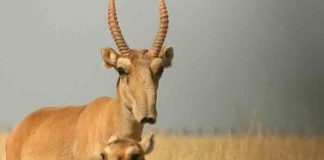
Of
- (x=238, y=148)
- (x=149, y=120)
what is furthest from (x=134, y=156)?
(x=238, y=148)

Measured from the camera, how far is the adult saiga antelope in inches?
407

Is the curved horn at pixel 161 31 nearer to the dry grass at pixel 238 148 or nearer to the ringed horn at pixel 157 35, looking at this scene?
the ringed horn at pixel 157 35

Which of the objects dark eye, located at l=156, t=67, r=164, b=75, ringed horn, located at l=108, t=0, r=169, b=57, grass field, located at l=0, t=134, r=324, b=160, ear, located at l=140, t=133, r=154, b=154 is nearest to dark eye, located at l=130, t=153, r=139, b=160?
ear, located at l=140, t=133, r=154, b=154

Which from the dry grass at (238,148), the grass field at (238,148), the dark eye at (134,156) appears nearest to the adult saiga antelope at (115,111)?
the dark eye at (134,156)

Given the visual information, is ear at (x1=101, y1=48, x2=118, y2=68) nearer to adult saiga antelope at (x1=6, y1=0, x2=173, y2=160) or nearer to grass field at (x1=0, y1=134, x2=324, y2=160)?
adult saiga antelope at (x1=6, y1=0, x2=173, y2=160)

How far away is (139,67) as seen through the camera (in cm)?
1045

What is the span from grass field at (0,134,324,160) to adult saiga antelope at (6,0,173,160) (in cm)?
393

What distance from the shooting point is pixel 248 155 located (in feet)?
54.7

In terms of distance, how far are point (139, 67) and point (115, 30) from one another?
771mm

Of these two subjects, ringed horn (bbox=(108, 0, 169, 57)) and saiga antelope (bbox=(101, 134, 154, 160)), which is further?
ringed horn (bbox=(108, 0, 169, 57))

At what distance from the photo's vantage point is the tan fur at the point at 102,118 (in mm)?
10328

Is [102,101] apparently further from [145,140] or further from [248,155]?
[248,155]

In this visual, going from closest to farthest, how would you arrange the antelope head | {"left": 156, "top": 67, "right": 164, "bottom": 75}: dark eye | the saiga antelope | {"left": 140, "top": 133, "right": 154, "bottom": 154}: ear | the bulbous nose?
1. the saiga antelope
2. {"left": 140, "top": 133, "right": 154, "bottom": 154}: ear
3. the bulbous nose
4. the antelope head
5. {"left": 156, "top": 67, "right": 164, "bottom": 75}: dark eye

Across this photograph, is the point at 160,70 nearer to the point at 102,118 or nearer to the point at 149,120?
the point at 149,120
